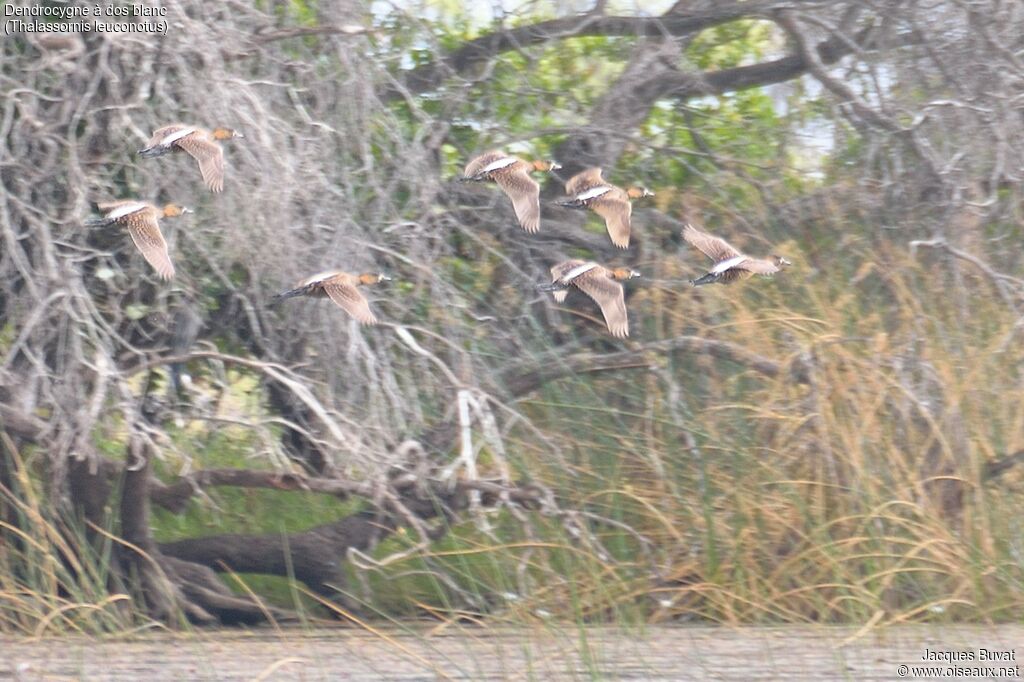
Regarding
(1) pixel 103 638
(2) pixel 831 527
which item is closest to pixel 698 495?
(2) pixel 831 527

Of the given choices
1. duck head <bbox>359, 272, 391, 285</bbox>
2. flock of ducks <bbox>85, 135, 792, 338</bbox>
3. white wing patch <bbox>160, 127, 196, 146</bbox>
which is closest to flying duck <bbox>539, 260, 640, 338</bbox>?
flock of ducks <bbox>85, 135, 792, 338</bbox>

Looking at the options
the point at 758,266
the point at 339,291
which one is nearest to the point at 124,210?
the point at 339,291

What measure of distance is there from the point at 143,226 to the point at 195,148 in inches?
11.5

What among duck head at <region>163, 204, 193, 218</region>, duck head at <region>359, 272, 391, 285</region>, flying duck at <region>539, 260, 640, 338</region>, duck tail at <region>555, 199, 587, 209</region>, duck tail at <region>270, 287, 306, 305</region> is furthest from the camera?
flying duck at <region>539, 260, 640, 338</region>

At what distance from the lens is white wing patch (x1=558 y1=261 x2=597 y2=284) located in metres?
5.21

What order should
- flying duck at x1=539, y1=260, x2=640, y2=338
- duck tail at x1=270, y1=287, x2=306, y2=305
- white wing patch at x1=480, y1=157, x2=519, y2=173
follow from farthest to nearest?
1. flying duck at x1=539, y1=260, x2=640, y2=338
2. white wing patch at x1=480, y1=157, x2=519, y2=173
3. duck tail at x1=270, y1=287, x2=306, y2=305

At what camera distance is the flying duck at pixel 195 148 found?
438 cm

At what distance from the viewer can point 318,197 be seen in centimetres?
509

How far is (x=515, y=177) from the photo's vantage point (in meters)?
5.25

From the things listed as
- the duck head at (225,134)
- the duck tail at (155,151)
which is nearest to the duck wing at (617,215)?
the duck head at (225,134)

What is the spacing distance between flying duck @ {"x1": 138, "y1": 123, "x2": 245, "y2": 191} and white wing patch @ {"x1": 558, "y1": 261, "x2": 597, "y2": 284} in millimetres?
1350

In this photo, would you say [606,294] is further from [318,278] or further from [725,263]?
[318,278]

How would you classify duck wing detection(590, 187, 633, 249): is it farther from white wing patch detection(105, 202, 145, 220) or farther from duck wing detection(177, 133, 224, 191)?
white wing patch detection(105, 202, 145, 220)

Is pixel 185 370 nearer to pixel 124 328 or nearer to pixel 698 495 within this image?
pixel 124 328
